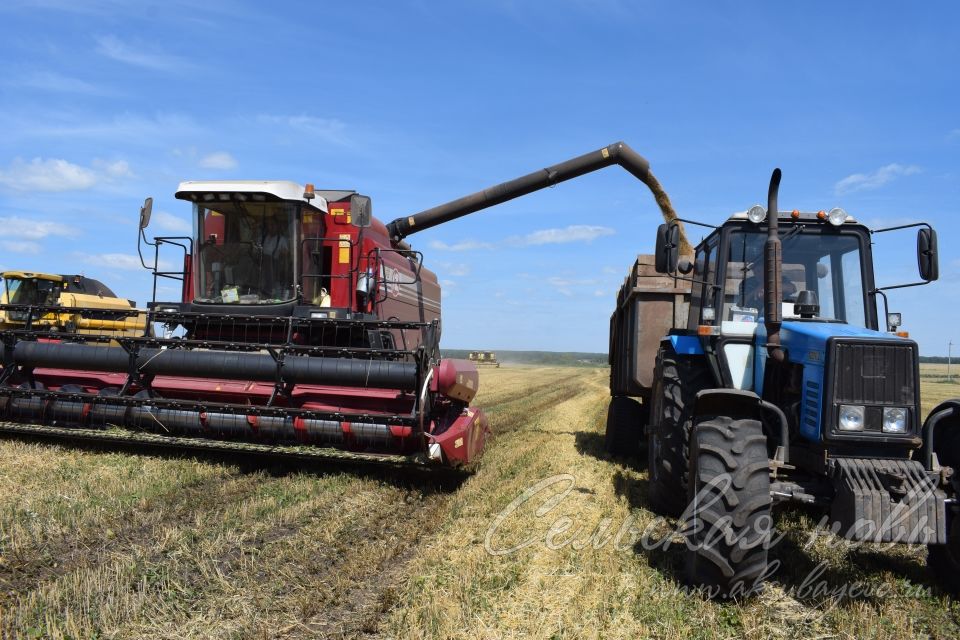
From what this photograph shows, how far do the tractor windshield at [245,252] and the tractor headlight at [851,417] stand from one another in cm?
581

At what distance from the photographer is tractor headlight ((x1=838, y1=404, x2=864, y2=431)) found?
4184mm

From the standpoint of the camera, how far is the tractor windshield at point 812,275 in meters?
5.52

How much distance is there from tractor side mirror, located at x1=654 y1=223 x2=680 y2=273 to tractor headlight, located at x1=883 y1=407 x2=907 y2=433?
164 cm

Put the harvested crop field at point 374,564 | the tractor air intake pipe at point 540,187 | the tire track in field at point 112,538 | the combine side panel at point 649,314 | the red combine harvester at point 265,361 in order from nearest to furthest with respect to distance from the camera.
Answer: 1. the harvested crop field at point 374,564
2. the tire track in field at point 112,538
3. the red combine harvester at point 265,361
4. the combine side panel at point 649,314
5. the tractor air intake pipe at point 540,187

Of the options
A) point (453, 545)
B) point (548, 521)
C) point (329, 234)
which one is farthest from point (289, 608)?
point (329, 234)

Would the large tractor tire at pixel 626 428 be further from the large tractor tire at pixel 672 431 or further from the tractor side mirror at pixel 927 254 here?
the tractor side mirror at pixel 927 254

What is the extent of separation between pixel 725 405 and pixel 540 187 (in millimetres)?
7585

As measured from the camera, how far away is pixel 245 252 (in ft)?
26.9

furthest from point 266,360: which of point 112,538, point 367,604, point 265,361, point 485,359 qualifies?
point 485,359

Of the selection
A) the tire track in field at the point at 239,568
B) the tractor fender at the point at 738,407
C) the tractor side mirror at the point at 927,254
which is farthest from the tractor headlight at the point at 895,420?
the tire track in field at the point at 239,568

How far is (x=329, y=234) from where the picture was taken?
8.52 metres

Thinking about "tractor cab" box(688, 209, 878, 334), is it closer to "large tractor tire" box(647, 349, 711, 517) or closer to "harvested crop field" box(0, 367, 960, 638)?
"large tractor tire" box(647, 349, 711, 517)

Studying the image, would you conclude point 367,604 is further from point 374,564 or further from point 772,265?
point 772,265

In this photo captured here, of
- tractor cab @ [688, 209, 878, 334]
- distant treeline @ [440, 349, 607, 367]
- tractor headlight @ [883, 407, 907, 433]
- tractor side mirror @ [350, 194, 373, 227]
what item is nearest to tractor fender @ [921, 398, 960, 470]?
tractor headlight @ [883, 407, 907, 433]
